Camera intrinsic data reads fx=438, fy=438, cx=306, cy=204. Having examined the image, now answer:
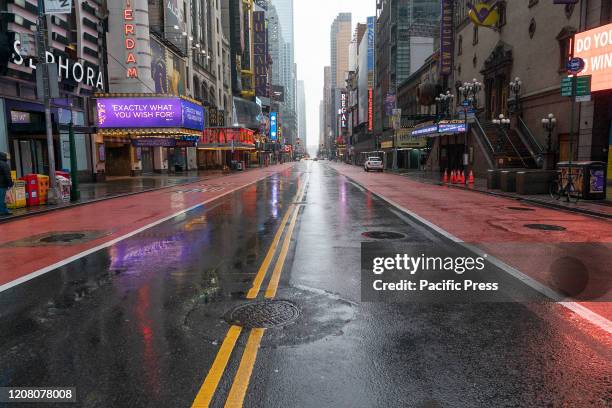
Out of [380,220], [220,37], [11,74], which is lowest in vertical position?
[380,220]

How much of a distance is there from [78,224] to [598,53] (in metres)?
24.4

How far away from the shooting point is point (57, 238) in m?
10.9

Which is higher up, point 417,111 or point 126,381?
point 417,111

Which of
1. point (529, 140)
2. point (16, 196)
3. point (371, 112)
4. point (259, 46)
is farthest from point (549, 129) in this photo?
point (259, 46)

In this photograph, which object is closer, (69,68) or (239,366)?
(239,366)

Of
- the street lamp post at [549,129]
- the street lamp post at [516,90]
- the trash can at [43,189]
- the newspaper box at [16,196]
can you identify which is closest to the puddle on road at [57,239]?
the newspaper box at [16,196]

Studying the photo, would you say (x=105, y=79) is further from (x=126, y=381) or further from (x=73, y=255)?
(x=126, y=381)

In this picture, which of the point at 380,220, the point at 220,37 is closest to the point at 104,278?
the point at 380,220

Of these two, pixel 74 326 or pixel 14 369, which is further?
pixel 74 326

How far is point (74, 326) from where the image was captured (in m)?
5.06

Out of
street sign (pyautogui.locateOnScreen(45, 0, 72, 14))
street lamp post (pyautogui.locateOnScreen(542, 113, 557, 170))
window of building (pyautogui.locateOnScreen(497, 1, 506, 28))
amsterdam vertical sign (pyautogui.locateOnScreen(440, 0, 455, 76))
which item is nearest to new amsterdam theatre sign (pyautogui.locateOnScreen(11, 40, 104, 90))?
street sign (pyautogui.locateOnScreen(45, 0, 72, 14))

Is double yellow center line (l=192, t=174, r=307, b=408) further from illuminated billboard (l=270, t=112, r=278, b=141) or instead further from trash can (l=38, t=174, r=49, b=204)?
illuminated billboard (l=270, t=112, r=278, b=141)

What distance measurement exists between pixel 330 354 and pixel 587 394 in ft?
7.10

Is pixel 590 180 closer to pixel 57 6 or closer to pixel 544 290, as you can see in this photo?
Result: pixel 544 290
